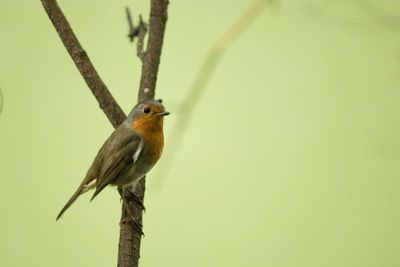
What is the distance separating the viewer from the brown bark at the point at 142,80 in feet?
6.38

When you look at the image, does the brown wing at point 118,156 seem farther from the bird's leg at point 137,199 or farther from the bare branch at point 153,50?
the bare branch at point 153,50

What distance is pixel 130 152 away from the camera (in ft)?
7.75

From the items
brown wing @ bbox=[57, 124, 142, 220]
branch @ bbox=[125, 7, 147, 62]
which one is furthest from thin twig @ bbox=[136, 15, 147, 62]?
brown wing @ bbox=[57, 124, 142, 220]

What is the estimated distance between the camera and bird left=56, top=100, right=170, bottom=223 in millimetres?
2307

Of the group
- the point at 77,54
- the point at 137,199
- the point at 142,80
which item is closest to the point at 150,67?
the point at 142,80

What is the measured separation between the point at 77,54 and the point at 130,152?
2.00 feet

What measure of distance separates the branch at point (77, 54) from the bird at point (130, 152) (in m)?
0.18

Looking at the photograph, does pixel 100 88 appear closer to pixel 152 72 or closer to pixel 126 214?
pixel 152 72

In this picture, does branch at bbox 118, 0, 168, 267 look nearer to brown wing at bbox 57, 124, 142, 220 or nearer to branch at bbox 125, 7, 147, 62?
branch at bbox 125, 7, 147, 62

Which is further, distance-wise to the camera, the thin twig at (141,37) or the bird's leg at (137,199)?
the thin twig at (141,37)

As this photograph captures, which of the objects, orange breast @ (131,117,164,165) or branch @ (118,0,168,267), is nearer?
branch @ (118,0,168,267)

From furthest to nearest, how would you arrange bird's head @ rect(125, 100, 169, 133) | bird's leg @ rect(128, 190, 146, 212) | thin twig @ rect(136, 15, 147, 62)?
thin twig @ rect(136, 15, 147, 62) → bird's head @ rect(125, 100, 169, 133) → bird's leg @ rect(128, 190, 146, 212)

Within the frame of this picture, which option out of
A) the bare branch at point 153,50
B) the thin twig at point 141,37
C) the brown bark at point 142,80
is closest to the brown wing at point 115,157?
the brown bark at point 142,80

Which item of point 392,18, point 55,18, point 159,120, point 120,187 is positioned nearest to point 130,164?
point 120,187
